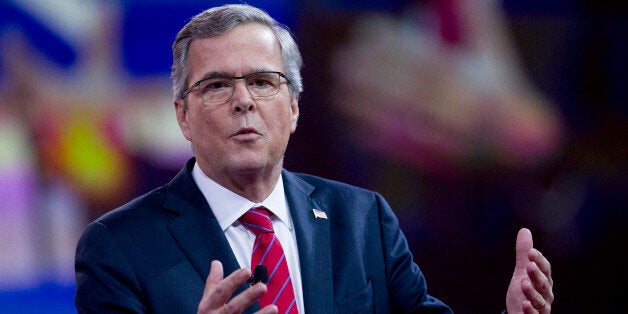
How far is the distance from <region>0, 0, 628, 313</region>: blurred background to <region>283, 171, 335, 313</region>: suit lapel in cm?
92

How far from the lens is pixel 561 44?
11.5ft

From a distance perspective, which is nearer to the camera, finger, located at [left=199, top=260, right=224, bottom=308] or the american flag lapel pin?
finger, located at [left=199, top=260, right=224, bottom=308]

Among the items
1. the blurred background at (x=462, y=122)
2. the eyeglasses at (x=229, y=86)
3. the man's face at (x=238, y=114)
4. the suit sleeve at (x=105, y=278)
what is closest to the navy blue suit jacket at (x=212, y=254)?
the suit sleeve at (x=105, y=278)

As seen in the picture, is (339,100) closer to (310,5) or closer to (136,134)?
(310,5)

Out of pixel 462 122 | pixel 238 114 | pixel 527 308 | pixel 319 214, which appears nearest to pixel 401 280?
pixel 319 214

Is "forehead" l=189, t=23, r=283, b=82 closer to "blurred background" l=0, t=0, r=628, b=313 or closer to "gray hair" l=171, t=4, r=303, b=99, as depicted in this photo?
"gray hair" l=171, t=4, r=303, b=99

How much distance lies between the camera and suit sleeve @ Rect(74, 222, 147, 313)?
6.81 ft

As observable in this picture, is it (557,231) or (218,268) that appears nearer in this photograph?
(218,268)

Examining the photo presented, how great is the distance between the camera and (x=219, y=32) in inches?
91.4

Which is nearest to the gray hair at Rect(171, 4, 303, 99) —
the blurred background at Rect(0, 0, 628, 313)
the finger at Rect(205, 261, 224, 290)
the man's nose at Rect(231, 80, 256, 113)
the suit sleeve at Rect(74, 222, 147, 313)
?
the man's nose at Rect(231, 80, 256, 113)

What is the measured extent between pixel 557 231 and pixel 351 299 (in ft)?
4.96

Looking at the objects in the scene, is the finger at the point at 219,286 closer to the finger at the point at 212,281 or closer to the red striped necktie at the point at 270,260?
the finger at the point at 212,281

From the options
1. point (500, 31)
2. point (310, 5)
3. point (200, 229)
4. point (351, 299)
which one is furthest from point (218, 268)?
point (500, 31)

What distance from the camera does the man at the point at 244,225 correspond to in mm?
2129
